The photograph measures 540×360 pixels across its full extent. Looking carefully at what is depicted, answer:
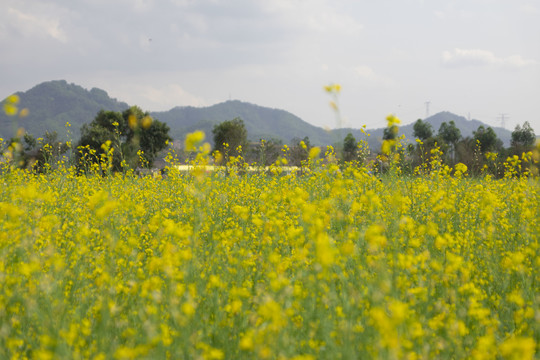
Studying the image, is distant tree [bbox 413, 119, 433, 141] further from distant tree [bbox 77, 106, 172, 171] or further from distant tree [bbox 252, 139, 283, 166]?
distant tree [bbox 77, 106, 172, 171]

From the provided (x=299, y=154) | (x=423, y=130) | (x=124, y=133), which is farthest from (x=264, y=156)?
(x=423, y=130)

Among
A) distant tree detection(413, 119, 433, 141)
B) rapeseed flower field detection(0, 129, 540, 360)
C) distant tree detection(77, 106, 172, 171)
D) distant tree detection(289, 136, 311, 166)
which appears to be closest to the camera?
rapeseed flower field detection(0, 129, 540, 360)

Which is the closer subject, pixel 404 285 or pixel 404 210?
pixel 404 285

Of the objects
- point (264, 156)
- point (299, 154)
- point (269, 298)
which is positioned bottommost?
point (269, 298)

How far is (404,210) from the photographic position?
521 centimetres

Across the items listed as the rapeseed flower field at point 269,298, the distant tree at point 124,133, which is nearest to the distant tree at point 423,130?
the distant tree at point 124,133

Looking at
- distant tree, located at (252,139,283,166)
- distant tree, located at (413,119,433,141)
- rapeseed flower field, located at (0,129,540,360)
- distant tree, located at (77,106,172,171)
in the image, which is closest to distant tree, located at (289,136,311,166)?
distant tree, located at (252,139,283,166)

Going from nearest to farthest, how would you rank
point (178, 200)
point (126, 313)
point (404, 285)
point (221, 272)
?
point (404, 285)
point (126, 313)
point (221, 272)
point (178, 200)

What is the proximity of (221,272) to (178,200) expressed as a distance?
3.37m

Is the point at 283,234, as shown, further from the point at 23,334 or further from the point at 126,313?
Result: the point at 23,334

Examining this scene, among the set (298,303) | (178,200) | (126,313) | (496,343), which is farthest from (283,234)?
(178,200)

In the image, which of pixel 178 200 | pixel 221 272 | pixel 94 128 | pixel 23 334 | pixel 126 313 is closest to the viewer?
pixel 23 334

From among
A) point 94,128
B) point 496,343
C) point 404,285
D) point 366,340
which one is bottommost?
point 496,343

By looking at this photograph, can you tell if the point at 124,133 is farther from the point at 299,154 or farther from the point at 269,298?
the point at 269,298
